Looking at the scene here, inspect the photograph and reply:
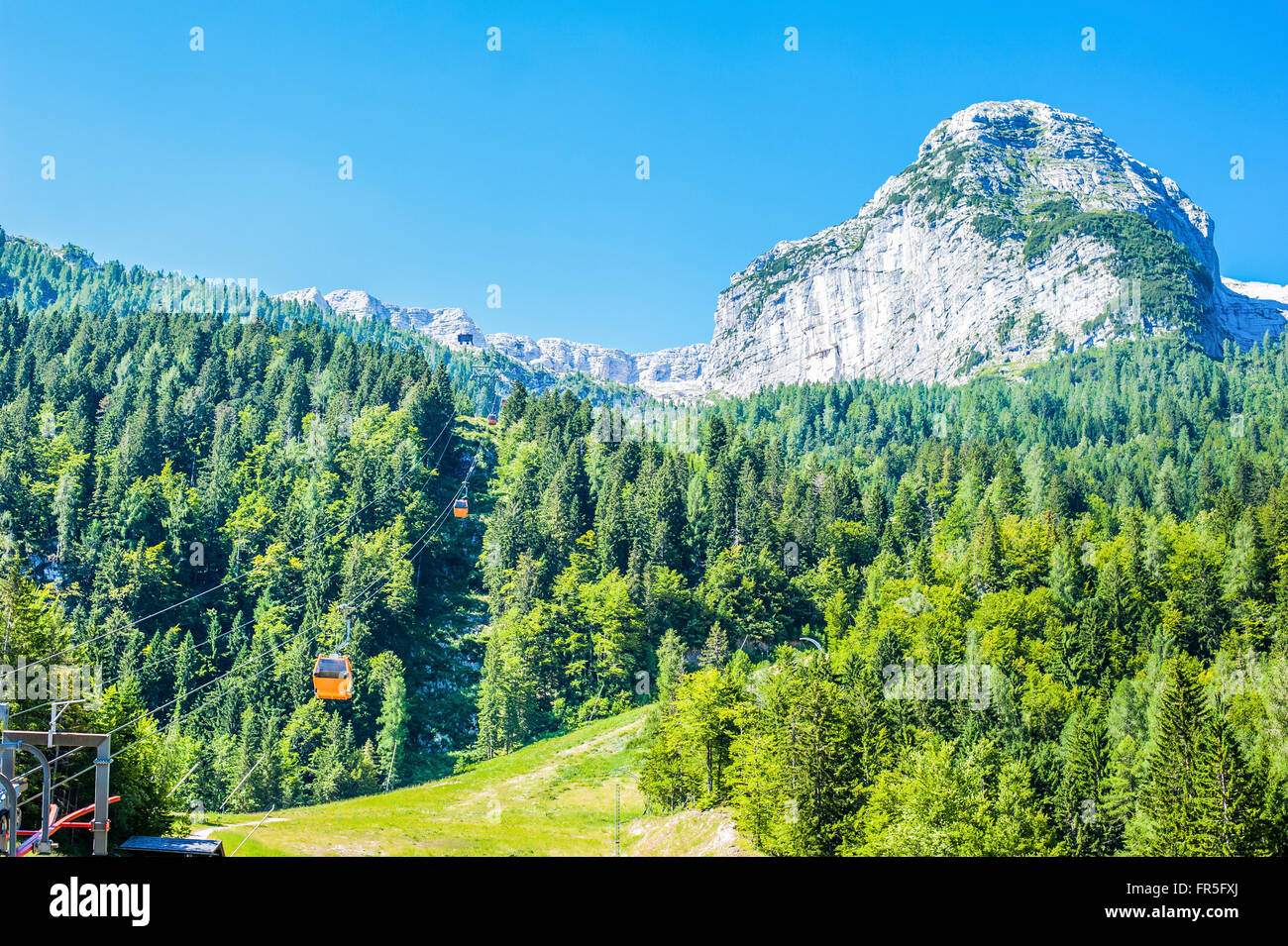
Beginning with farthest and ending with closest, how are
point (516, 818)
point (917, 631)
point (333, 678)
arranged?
1. point (917, 631)
2. point (516, 818)
3. point (333, 678)

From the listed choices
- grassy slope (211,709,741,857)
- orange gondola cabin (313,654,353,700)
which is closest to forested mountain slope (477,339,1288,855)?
grassy slope (211,709,741,857)

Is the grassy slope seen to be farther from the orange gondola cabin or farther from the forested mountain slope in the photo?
the orange gondola cabin

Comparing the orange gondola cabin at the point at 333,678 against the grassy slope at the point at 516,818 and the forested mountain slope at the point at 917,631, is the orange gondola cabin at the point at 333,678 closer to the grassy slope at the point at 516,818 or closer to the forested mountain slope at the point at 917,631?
the grassy slope at the point at 516,818

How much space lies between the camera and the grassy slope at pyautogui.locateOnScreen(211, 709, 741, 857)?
62188mm

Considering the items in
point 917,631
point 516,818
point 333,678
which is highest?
point 333,678

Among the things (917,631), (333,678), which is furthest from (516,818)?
(917,631)

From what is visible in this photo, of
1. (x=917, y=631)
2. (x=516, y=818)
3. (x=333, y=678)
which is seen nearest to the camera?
(x=333, y=678)

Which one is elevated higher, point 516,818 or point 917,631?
point 917,631

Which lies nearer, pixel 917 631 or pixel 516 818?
pixel 516 818

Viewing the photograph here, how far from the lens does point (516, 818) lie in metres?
73.9

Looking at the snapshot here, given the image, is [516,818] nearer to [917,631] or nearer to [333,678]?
[333,678]
